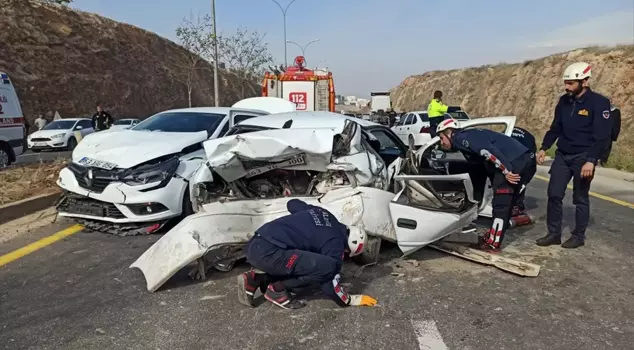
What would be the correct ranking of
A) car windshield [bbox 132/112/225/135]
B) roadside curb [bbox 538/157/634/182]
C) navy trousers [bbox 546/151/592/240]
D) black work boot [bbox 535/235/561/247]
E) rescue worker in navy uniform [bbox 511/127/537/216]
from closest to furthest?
navy trousers [bbox 546/151/592/240] → black work boot [bbox 535/235/561/247] → rescue worker in navy uniform [bbox 511/127/537/216] → car windshield [bbox 132/112/225/135] → roadside curb [bbox 538/157/634/182]

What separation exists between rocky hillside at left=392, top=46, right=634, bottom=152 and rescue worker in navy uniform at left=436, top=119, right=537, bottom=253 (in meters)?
15.8

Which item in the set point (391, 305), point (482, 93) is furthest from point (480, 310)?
point (482, 93)

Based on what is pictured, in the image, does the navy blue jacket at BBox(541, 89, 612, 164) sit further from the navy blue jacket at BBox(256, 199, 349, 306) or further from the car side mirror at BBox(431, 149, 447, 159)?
the navy blue jacket at BBox(256, 199, 349, 306)

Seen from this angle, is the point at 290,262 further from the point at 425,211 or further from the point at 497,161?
the point at 497,161

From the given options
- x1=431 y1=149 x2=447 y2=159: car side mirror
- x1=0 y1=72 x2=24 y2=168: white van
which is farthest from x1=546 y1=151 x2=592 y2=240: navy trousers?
x1=0 y1=72 x2=24 y2=168: white van

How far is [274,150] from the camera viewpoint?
479 centimetres

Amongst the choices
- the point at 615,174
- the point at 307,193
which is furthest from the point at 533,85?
the point at 307,193

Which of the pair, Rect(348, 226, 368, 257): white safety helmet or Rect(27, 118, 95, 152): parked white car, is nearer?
Rect(348, 226, 368, 257): white safety helmet

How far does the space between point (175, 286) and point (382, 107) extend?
35.0 m

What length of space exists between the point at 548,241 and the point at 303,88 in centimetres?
1132

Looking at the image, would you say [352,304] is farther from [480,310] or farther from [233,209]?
[233,209]

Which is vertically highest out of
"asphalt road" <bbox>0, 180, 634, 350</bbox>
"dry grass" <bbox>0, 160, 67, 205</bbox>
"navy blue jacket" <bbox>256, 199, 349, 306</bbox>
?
"navy blue jacket" <bbox>256, 199, 349, 306</bbox>

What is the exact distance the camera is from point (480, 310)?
147 inches

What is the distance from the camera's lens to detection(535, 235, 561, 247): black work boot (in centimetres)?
533
